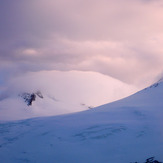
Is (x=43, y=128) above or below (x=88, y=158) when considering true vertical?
above

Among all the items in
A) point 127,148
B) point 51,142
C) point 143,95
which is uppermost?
point 143,95

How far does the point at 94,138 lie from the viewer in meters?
21.8

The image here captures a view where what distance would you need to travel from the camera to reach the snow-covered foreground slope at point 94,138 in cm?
1859

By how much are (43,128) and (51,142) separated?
4.30 m

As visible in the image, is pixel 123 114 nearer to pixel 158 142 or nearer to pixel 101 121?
pixel 101 121

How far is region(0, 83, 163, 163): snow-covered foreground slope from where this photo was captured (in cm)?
1859

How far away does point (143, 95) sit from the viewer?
1280 inches

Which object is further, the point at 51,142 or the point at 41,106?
the point at 41,106

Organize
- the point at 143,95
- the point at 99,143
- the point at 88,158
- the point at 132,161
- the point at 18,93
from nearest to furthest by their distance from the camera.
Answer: the point at 132,161 < the point at 88,158 < the point at 99,143 < the point at 143,95 < the point at 18,93

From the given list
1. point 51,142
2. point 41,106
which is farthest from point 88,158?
point 41,106

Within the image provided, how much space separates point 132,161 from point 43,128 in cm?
1128

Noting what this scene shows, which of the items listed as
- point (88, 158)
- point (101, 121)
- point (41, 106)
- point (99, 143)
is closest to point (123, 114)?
point (101, 121)

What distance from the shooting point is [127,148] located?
18938 mm

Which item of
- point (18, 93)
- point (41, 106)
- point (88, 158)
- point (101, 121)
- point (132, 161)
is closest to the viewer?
point (132, 161)
